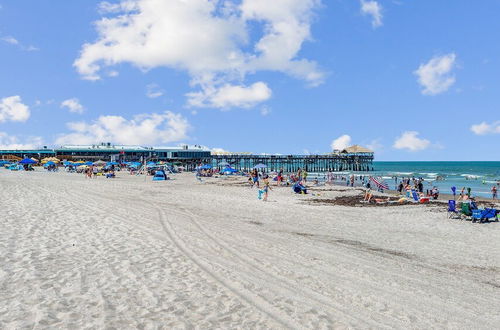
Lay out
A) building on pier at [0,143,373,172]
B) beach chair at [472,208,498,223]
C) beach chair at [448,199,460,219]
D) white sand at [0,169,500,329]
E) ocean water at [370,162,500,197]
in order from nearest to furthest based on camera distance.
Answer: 1. white sand at [0,169,500,329]
2. beach chair at [472,208,498,223]
3. beach chair at [448,199,460,219]
4. ocean water at [370,162,500,197]
5. building on pier at [0,143,373,172]

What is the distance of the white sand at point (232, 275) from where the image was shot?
4.12 meters

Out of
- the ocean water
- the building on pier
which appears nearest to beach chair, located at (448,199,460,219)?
the ocean water

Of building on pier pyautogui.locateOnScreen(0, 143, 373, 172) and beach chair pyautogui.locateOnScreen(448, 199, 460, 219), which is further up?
building on pier pyautogui.locateOnScreen(0, 143, 373, 172)

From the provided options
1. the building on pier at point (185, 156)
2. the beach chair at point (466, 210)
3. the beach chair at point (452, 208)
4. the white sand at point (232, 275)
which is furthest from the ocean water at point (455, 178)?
the white sand at point (232, 275)

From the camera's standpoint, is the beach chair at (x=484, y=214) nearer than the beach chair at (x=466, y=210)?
Yes

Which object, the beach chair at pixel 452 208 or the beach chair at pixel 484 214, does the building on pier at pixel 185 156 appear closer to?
the beach chair at pixel 452 208

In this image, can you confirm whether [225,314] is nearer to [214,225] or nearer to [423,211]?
[214,225]

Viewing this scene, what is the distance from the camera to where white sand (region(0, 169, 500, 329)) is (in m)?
4.12

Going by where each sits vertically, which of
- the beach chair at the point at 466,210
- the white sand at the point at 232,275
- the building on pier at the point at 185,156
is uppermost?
the building on pier at the point at 185,156

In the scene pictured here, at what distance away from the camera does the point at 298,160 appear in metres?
90.4

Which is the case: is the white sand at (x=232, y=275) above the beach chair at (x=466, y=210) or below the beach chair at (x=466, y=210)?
below

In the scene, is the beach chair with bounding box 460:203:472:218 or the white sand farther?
the beach chair with bounding box 460:203:472:218

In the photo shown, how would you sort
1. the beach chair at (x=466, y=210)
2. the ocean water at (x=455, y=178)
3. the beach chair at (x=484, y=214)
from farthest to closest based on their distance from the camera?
the ocean water at (x=455, y=178) < the beach chair at (x=466, y=210) < the beach chair at (x=484, y=214)

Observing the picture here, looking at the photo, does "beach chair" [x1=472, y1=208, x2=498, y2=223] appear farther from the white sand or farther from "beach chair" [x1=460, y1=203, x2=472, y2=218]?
the white sand
